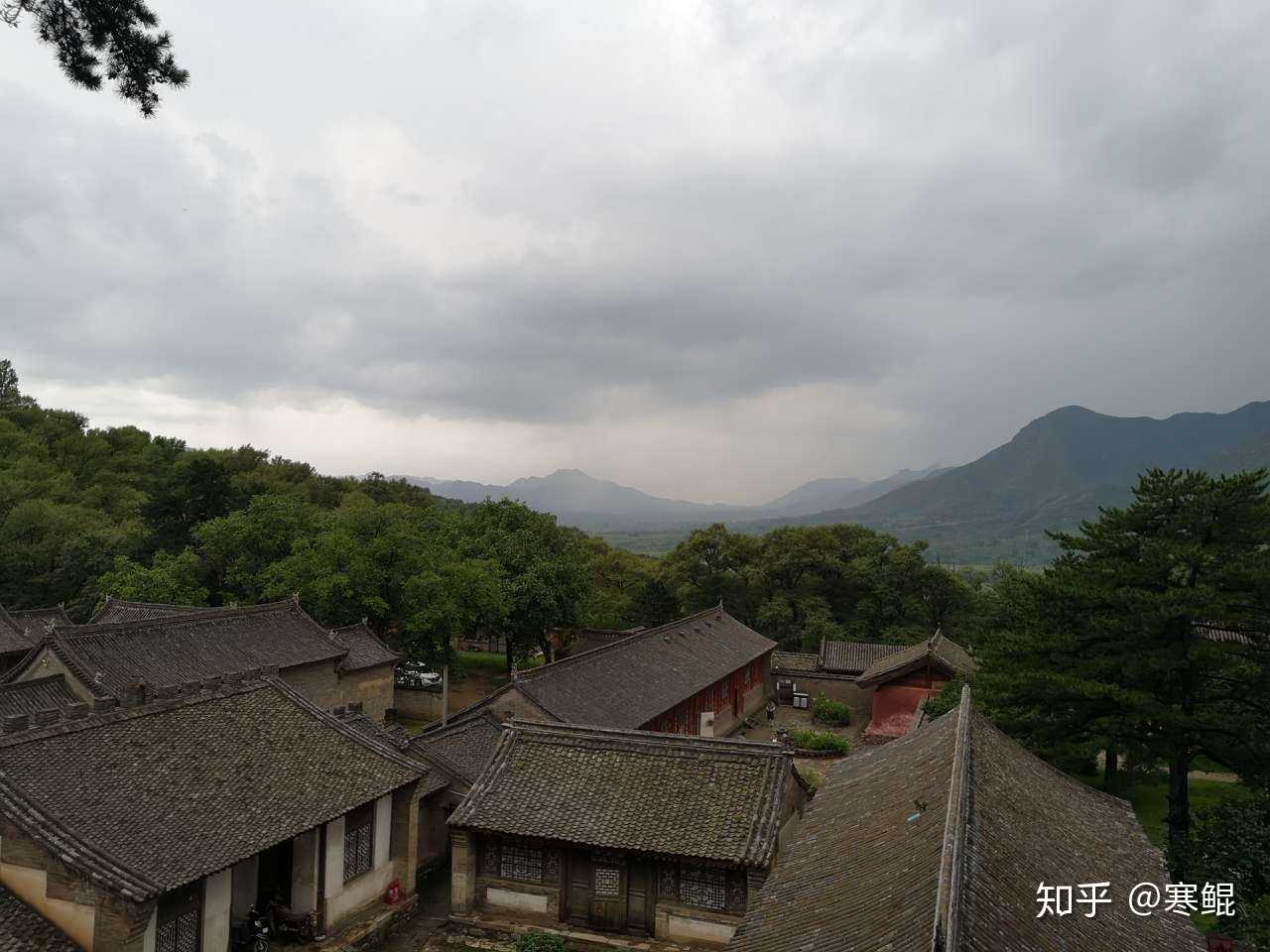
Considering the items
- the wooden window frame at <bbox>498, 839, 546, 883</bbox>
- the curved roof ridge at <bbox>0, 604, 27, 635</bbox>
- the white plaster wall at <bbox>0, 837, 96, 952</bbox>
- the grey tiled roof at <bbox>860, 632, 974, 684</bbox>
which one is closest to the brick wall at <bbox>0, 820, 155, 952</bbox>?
the white plaster wall at <bbox>0, 837, 96, 952</bbox>

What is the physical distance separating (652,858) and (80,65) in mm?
17808

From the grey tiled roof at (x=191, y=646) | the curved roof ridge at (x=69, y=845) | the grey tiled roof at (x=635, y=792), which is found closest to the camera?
the curved roof ridge at (x=69, y=845)

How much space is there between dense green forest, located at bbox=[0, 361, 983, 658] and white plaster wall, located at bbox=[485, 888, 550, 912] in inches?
757

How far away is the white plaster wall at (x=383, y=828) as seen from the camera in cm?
1922

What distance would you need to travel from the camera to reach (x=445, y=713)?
36.9m

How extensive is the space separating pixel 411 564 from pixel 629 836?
25573 millimetres

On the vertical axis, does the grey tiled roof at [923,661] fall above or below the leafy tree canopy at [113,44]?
below

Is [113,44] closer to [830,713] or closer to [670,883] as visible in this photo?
[670,883]

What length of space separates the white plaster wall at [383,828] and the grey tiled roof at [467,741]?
3.08 metres

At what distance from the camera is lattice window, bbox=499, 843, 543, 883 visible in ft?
60.8

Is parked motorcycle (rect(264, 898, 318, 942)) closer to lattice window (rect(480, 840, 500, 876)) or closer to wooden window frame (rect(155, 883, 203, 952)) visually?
wooden window frame (rect(155, 883, 203, 952))

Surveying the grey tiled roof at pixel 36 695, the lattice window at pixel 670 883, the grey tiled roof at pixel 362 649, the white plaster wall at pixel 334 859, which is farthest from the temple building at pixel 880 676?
the grey tiled roof at pixel 36 695

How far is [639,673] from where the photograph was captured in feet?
110

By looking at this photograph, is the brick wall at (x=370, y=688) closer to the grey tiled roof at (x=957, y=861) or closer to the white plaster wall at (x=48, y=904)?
the white plaster wall at (x=48, y=904)
